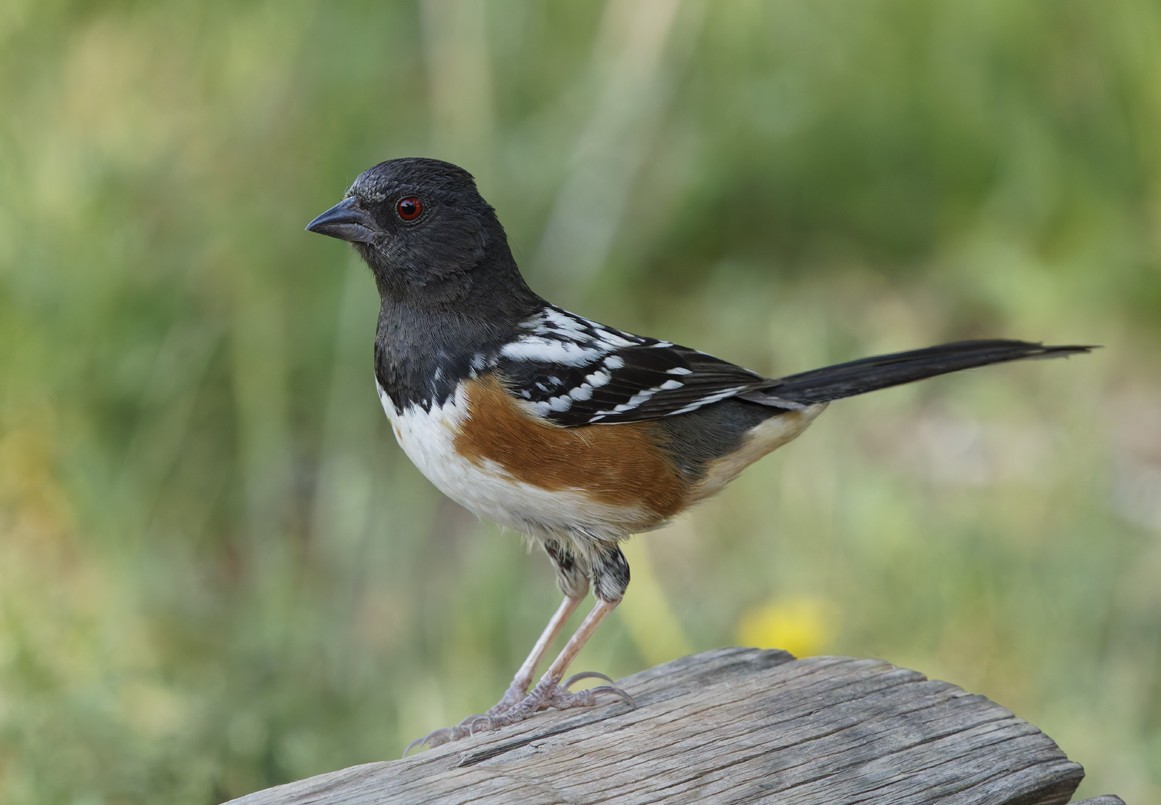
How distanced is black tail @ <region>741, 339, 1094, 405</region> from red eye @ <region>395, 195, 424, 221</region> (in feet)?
3.00

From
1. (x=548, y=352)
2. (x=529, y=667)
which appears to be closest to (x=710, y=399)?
(x=548, y=352)

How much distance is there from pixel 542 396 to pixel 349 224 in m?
0.61

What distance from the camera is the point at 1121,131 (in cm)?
611

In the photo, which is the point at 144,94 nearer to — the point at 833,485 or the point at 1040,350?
the point at 833,485

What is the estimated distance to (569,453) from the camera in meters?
2.94

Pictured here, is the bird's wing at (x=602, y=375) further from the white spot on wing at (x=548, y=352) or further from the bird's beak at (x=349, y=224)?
the bird's beak at (x=349, y=224)

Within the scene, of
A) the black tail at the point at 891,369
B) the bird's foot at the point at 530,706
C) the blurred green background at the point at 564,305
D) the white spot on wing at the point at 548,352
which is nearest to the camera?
the bird's foot at the point at 530,706

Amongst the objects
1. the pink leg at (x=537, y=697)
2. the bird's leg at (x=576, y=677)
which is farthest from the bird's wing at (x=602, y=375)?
the pink leg at (x=537, y=697)

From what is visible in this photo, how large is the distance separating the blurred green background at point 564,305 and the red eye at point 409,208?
4.36ft

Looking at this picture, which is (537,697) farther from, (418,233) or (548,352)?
(418,233)

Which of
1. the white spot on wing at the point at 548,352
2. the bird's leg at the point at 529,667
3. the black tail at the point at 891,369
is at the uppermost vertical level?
the white spot on wing at the point at 548,352

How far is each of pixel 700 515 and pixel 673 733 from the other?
2853 millimetres

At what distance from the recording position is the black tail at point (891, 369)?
10.4ft

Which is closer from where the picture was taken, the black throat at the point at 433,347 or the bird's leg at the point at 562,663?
the bird's leg at the point at 562,663
